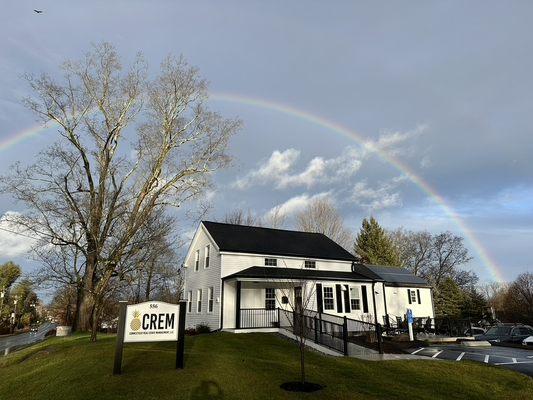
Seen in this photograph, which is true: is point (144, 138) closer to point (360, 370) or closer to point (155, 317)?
point (155, 317)

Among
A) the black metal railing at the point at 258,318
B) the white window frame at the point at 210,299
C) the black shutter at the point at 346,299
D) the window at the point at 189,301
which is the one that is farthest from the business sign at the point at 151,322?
the window at the point at 189,301

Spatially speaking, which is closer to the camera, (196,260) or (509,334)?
(509,334)

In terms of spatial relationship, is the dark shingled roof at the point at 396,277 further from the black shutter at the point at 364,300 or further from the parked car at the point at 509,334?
the parked car at the point at 509,334

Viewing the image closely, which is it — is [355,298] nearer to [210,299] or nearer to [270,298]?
[270,298]

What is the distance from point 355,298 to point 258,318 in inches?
302

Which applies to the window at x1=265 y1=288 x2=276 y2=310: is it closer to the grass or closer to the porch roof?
the porch roof

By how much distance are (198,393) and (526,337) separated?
2250 cm

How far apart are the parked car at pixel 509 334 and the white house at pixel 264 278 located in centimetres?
691

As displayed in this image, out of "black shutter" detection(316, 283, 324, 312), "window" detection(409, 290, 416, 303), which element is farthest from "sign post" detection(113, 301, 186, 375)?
"window" detection(409, 290, 416, 303)

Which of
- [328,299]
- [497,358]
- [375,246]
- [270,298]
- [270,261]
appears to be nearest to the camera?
[497,358]

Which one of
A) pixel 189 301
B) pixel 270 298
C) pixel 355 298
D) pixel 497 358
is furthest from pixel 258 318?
pixel 497 358

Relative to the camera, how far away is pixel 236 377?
919cm

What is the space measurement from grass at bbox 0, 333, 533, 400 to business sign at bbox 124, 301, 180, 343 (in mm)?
814

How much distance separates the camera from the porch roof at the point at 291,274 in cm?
2117
